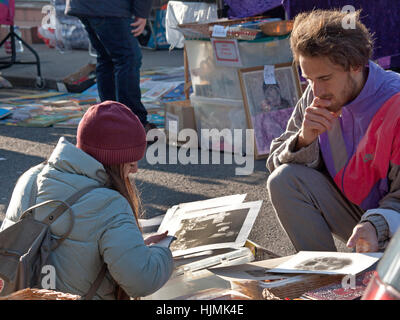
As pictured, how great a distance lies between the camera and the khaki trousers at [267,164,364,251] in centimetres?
249

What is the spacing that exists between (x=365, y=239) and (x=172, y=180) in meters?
2.21

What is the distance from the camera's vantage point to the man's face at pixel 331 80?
226cm

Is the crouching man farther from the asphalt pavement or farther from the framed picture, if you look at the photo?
the framed picture

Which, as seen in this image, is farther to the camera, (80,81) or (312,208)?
(80,81)

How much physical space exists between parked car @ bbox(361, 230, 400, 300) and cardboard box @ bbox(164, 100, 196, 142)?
3889 millimetres

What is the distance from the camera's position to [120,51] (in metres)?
4.93

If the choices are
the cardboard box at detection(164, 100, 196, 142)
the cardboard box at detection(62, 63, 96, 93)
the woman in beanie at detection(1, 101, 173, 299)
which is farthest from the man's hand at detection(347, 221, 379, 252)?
the cardboard box at detection(62, 63, 96, 93)

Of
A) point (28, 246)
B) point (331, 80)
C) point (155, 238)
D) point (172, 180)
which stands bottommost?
point (172, 180)

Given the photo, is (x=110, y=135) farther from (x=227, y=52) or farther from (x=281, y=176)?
(x=227, y=52)

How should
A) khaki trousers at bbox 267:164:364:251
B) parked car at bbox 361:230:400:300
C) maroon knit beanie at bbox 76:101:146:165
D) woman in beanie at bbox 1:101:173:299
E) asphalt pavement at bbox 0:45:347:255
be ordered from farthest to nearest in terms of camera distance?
1. asphalt pavement at bbox 0:45:347:255
2. khaki trousers at bbox 267:164:364:251
3. maroon knit beanie at bbox 76:101:146:165
4. woman in beanie at bbox 1:101:173:299
5. parked car at bbox 361:230:400:300

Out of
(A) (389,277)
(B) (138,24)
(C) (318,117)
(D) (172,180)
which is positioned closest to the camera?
(A) (389,277)

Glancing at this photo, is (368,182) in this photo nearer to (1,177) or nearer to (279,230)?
(279,230)

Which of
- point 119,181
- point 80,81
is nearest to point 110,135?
point 119,181

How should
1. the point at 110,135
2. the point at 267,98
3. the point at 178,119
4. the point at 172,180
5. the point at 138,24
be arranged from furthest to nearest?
1. the point at 138,24
2. the point at 178,119
3. the point at 267,98
4. the point at 172,180
5. the point at 110,135
